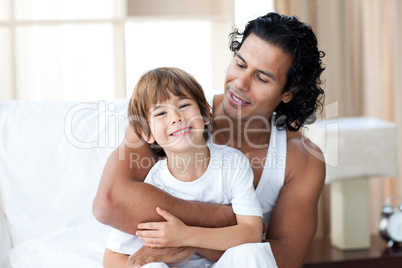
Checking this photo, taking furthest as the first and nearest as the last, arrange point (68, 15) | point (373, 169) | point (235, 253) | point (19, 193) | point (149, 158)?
point (68, 15) < point (373, 169) < point (19, 193) < point (149, 158) < point (235, 253)

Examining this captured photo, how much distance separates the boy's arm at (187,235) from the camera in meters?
1.46

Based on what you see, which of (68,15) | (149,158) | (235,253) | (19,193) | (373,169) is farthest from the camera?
(68,15)

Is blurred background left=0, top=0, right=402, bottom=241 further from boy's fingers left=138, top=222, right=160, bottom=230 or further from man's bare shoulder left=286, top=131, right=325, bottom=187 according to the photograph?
boy's fingers left=138, top=222, right=160, bottom=230

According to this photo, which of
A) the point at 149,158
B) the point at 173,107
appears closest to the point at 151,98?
the point at 173,107

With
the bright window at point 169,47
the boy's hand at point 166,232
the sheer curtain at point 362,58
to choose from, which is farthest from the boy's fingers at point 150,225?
the sheer curtain at point 362,58

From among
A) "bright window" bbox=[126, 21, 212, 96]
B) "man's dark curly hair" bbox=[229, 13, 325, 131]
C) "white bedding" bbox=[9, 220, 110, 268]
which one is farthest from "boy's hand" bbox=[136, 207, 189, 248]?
Answer: "bright window" bbox=[126, 21, 212, 96]

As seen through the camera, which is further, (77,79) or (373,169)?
(77,79)

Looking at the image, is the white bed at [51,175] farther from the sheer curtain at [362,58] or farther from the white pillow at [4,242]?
the sheer curtain at [362,58]

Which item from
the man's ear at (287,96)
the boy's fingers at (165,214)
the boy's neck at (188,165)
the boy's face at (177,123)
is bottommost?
the boy's fingers at (165,214)

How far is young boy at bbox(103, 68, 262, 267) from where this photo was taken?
1.47m

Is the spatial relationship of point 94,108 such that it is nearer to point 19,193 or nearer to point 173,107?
point 19,193

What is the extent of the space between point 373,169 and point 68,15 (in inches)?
70.4

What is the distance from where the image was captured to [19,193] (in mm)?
2012

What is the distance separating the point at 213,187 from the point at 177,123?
0.24m
